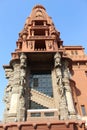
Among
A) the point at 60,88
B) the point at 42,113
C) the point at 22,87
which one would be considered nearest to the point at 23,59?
the point at 22,87

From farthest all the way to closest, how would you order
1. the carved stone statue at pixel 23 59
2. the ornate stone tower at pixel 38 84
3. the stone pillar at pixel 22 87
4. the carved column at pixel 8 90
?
1. the carved stone statue at pixel 23 59
2. the carved column at pixel 8 90
3. the ornate stone tower at pixel 38 84
4. the stone pillar at pixel 22 87

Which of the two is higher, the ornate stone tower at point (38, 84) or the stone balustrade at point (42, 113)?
the ornate stone tower at point (38, 84)

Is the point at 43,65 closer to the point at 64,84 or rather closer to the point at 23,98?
the point at 64,84

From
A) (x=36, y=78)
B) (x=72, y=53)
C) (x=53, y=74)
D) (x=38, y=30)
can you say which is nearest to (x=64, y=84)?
(x=53, y=74)

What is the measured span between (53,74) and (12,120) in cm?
679

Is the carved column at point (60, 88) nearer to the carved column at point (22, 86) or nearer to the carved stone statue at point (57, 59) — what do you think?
the carved stone statue at point (57, 59)

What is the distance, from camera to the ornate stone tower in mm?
17812

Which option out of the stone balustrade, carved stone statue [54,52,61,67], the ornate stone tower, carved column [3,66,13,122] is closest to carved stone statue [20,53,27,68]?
the ornate stone tower

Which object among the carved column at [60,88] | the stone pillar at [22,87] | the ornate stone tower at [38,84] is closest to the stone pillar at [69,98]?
the ornate stone tower at [38,84]

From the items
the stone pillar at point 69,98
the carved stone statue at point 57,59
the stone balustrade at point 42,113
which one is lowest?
the stone balustrade at point 42,113

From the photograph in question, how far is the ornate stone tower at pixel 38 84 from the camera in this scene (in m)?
17.8

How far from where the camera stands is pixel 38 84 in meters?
21.1

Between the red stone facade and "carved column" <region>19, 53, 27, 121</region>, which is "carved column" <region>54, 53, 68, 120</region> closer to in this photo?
the red stone facade

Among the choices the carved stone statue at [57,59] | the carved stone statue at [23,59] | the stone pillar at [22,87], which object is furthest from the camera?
the carved stone statue at [57,59]
